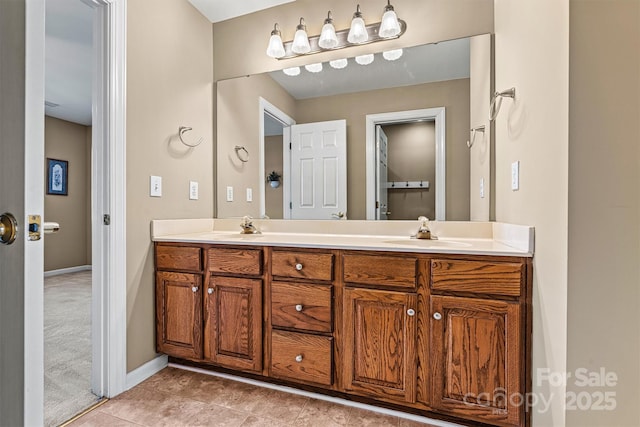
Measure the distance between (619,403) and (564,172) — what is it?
67 cm

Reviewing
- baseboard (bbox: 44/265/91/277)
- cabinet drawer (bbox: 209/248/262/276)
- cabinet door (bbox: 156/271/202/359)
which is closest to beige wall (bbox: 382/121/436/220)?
cabinet drawer (bbox: 209/248/262/276)

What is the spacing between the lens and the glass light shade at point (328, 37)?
2.01 metres

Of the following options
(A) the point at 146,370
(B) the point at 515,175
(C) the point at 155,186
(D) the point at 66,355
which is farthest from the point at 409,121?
(D) the point at 66,355

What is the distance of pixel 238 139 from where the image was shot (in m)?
2.38

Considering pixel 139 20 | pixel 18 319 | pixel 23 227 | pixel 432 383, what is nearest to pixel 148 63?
pixel 139 20

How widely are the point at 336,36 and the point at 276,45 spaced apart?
1.38ft

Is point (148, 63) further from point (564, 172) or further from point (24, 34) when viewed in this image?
point (564, 172)

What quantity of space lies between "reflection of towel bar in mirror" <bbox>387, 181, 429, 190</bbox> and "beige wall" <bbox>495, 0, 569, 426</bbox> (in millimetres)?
500

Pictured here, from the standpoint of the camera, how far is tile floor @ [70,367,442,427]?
142 cm

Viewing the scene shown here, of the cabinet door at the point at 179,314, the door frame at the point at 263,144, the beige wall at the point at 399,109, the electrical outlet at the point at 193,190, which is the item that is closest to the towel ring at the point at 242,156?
the door frame at the point at 263,144

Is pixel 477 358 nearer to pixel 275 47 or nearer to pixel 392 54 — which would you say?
pixel 392 54

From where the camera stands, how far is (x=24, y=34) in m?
0.63

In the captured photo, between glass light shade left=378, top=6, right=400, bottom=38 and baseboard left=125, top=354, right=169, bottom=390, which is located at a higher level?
glass light shade left=378, top=6, right=400, bottom=38

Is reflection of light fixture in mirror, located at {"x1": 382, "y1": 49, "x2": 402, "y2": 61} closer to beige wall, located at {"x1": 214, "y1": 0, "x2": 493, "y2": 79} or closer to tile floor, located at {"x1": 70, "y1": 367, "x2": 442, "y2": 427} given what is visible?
beige wall, located at {"x1": 214, "y1": 0, "x2": 493, "y2": 79}
